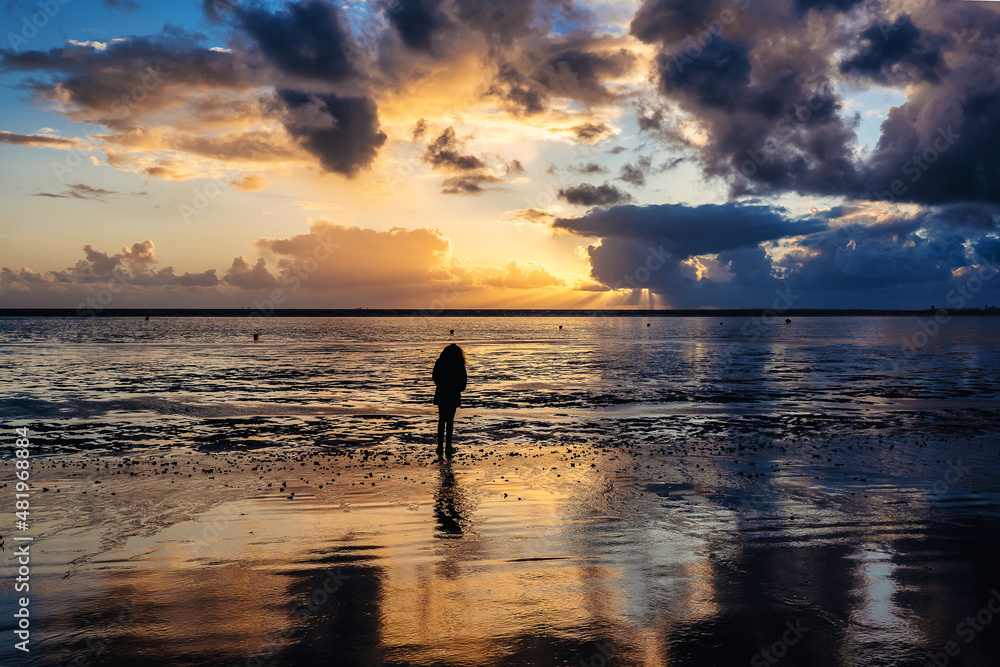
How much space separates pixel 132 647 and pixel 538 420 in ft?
62.1

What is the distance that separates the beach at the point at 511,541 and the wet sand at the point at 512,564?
0.15 ft

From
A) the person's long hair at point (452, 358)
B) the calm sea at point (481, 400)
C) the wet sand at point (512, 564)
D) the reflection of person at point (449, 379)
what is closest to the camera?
the wet sand at point (512, 564)

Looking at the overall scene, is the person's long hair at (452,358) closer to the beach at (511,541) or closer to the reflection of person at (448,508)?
the beach at (511,541)

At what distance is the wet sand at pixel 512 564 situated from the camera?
6566 millimetres

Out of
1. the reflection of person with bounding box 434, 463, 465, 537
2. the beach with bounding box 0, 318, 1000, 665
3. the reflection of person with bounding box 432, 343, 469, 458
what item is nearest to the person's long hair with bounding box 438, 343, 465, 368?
the reflection of person with bounding box 432, 343, 469, 458

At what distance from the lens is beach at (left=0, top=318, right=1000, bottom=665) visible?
6.66 meters

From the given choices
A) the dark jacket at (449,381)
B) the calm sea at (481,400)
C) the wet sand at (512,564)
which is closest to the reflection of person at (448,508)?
the wet sand at (512,564)

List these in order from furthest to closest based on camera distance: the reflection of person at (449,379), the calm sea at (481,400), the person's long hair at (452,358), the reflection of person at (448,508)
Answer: the calm sea at (481,400) < the person's long hair at (452,358) < the reflection of person at (449,379) < the reflection of person at (448,508)

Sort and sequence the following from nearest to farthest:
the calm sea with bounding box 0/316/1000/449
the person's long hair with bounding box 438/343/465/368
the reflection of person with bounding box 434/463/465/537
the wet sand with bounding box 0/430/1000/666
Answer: the wet sand with bounding box 0/430/1000/666 → the reflection of person with bounding box 434/463/465/537 → the person's long hair with bounding box 438/343/465/368 → the calm sea with bounding box 0/316/1000/449

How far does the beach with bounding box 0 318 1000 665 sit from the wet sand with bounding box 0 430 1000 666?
0.05 m

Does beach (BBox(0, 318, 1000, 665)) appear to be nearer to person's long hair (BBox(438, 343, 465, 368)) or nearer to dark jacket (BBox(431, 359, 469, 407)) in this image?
dark jacket (BBox(431, 359, 469, 407))

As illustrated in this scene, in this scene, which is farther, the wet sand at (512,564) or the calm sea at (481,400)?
the calm sea at (481,400)

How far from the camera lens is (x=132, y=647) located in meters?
6.47

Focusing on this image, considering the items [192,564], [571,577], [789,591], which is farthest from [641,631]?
[192,564]
